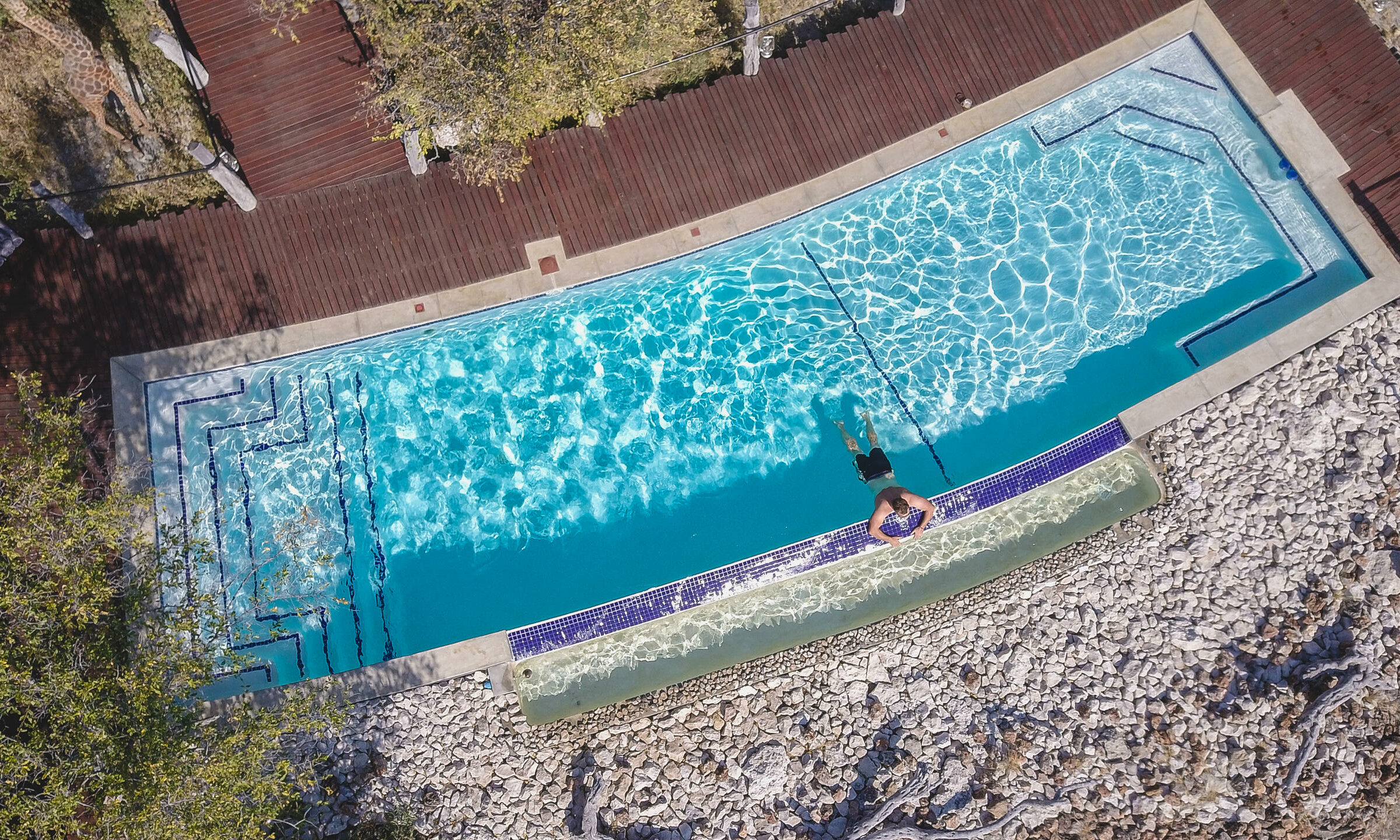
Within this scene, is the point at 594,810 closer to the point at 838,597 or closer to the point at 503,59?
the point at 838,597

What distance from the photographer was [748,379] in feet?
50.6

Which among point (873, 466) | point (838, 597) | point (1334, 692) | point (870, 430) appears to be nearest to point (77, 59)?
point (870, 430)

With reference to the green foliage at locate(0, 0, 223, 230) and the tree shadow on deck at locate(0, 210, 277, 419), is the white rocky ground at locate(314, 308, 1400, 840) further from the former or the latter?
the green foliage at locate(0, 0, 223, 230)

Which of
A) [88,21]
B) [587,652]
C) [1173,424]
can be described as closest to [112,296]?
[88,21]

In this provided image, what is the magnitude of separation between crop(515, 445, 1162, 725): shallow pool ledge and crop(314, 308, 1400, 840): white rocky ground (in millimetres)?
298

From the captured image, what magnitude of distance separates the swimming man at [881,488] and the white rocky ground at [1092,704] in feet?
6.08

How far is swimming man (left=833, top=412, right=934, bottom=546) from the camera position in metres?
13.5

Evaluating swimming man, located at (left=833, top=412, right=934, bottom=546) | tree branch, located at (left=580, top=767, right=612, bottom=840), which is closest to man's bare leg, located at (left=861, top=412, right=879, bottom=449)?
swimming man, located at (left=833, top=412, right=934, bottom=546)

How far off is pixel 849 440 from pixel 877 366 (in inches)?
55.9

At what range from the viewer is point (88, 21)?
1550 cm

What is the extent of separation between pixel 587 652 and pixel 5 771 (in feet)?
26.1

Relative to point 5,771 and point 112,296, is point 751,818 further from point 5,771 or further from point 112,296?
point 112,296

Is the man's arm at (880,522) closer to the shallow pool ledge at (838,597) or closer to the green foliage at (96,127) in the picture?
the shallow pool ledge at (838,597)

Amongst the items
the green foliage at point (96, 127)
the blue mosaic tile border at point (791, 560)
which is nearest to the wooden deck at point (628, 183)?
the green foliage at point (96, 127)
